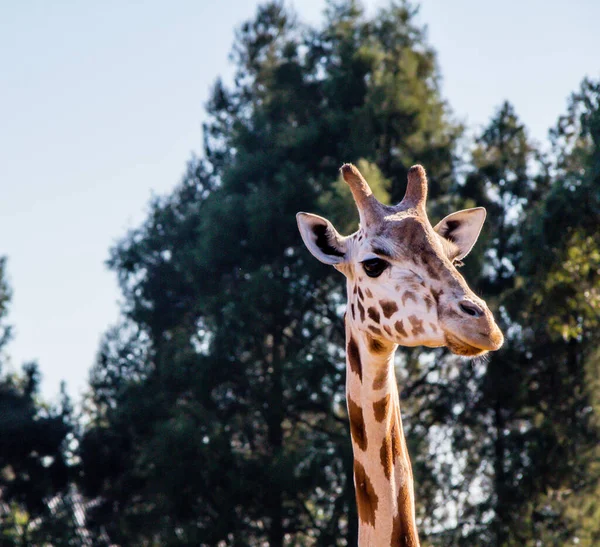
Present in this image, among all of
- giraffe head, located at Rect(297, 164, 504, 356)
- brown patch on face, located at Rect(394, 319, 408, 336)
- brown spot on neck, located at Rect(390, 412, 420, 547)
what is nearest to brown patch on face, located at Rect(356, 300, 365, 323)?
giraffe head, located at Rect(297, 164, 504, 356)

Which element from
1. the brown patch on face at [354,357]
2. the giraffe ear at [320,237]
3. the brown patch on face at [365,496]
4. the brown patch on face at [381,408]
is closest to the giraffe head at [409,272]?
the giraffe ear at [320,237]

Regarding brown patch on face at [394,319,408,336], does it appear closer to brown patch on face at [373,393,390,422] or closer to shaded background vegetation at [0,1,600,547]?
brown patch on face at [373,393,390,422]

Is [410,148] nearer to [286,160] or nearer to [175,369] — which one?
[286,160]

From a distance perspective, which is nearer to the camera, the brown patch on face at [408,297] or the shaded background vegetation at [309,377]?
the brown patch on face at [408,297]

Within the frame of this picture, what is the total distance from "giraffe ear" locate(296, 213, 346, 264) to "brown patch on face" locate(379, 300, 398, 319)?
0.54 m

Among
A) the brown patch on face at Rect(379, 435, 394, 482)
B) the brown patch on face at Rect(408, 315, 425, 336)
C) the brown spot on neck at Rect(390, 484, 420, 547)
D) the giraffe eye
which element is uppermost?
the giraffe eye

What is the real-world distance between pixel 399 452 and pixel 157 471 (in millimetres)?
17947

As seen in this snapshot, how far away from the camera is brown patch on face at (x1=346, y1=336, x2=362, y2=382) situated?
570cm

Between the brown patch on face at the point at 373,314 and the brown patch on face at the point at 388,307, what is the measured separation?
0.05 meters

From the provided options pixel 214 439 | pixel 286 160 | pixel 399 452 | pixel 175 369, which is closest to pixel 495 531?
pixel 214 439

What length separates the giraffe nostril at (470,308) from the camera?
15.6 ft

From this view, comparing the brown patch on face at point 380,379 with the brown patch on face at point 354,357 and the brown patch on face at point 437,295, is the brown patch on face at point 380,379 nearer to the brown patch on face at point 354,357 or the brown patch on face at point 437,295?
the brown patch on face at point 354,357

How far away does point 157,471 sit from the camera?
75.4ft

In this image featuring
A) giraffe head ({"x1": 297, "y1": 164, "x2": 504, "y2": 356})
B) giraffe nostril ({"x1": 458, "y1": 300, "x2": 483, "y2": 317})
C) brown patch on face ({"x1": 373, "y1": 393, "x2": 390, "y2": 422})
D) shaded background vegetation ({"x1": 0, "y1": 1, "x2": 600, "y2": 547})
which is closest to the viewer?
giraffe nostril ({"x1": 458, "y1": 300, "x2": 483, "y2": 317})
